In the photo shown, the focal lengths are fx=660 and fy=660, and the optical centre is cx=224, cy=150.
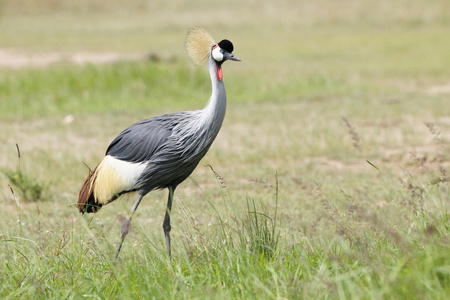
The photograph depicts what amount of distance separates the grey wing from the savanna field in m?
0.44

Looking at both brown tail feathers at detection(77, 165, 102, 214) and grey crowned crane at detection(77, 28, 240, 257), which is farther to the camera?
brown tail feathers at detection(77, 165, 102, 214)

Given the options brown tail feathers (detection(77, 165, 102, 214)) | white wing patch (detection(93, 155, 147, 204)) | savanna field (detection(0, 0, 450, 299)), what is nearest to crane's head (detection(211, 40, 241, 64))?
savanna field (detection(0, 0, 450, 299))

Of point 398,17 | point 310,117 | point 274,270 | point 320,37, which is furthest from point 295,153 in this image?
point 398,17

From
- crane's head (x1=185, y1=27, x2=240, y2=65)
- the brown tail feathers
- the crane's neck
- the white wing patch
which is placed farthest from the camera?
the brown tail feathers

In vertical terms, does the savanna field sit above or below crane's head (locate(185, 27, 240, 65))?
below

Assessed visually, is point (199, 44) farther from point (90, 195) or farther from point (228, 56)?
point (90, 195)

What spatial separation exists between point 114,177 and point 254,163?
375 centimetres

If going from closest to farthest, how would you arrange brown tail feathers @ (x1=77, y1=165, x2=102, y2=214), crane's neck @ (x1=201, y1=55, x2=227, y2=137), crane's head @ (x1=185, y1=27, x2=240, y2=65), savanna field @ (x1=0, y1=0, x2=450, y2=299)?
savanna field @ (x1=0, y1=0, x2=450, y2=299), crane's neck @ (x1=201, y1=55, x2=227, y2=137), crane's head @ (x1=185, y1=27, x2=240, y2=65), brown tail feathers @ (x1=77, y1=165, x2=102, y2=214)

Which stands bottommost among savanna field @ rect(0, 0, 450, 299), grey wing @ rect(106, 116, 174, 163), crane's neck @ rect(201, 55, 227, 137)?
savanna field @ rect(0, 0, 450, 299)

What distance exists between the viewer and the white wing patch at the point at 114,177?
4986 mm

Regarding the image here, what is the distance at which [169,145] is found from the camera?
481 centimetres

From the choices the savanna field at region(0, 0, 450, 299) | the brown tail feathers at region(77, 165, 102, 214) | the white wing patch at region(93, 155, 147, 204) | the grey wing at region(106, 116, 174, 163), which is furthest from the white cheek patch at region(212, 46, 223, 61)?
the brown tail feathers at region(77, 165, 102, 214)

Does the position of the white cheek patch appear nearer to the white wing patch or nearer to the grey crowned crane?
the grey crowned crane

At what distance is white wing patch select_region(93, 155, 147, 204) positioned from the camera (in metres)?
4.99
